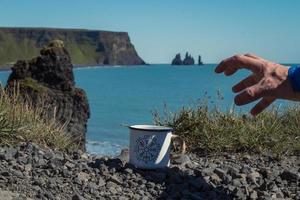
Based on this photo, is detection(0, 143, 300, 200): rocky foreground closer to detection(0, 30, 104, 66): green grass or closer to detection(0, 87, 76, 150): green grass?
detection(0, 87, 76, 150): green grass

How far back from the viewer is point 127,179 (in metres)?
5.74

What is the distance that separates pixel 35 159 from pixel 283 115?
4.61 meters

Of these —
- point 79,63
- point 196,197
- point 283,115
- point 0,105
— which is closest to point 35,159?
point 196,197

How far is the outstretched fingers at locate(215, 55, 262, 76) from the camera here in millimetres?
3340

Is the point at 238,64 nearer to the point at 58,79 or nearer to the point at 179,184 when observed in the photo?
the point at 179,184

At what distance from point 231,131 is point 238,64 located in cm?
458

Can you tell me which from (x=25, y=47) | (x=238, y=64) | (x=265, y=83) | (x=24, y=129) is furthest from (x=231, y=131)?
(x=25, y=47)

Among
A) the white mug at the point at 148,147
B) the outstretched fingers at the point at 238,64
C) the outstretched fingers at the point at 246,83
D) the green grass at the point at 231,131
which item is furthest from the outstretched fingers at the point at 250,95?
the green grass at the point at 231,131

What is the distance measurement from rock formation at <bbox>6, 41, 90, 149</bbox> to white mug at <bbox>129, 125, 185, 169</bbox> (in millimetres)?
10756

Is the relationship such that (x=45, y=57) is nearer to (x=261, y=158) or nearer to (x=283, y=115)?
(x=283, y=115)

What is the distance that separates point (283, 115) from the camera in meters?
9.73

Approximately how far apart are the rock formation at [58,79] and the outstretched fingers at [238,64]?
519 inches

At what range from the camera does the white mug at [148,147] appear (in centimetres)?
596

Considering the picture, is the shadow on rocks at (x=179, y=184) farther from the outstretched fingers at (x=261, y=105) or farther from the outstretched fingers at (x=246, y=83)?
the outstretched fingers at (x=261, y=105)
